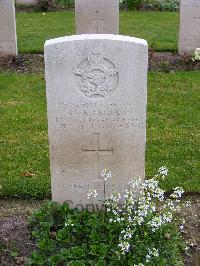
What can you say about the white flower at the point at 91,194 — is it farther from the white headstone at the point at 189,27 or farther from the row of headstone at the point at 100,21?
the white headstone at the point at 189,27

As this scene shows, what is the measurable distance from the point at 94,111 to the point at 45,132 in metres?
2.43

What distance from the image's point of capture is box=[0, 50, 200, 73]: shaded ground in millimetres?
9328

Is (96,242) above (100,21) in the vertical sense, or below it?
below

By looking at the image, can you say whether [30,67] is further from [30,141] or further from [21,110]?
[30,141]

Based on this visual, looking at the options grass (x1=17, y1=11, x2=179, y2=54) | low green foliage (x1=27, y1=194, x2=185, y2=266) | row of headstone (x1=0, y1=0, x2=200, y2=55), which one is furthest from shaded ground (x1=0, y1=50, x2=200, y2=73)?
low green foliage (x1=27, y1=194, x2=185, y2=266)

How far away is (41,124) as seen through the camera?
672 cm

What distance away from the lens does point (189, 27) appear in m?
9.84

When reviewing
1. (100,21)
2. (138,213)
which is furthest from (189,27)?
(138,213)

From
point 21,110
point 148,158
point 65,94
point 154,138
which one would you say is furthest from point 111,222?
point 21,110

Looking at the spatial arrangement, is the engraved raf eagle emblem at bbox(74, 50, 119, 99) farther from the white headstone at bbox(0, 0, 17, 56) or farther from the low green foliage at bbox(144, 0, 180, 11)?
the low green foliage at bbox(144, 0, 180, 11)

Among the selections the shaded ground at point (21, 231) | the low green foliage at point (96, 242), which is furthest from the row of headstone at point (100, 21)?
the low green foliage at point (96, 242)

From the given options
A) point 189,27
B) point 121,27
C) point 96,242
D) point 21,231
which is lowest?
point 21,231

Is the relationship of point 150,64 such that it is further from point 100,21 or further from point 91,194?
point 91,194

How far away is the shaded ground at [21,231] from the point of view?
4059mm
